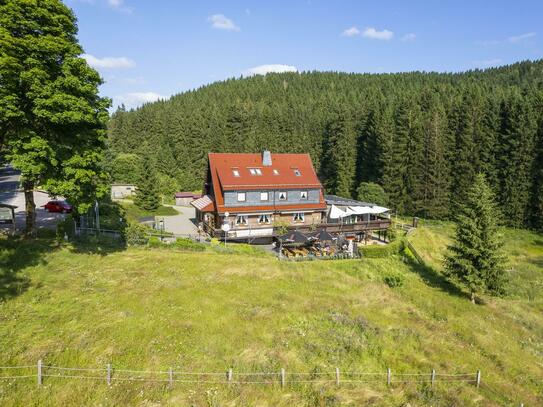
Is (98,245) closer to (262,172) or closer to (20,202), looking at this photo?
(262,172)

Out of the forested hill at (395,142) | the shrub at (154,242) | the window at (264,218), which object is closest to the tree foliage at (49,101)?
the shrub at (154,242)

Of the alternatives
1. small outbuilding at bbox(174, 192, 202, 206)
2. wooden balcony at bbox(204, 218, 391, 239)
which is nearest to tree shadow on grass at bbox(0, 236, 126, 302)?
wooden balcony at bbox(204, 218, 391, 239)

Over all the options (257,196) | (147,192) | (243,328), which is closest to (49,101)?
(243,328)

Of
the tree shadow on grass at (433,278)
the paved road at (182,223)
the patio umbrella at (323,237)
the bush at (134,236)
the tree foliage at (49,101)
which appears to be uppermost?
the tree foliage at (49,101)

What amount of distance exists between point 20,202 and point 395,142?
57.8 metres

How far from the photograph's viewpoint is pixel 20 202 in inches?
1791

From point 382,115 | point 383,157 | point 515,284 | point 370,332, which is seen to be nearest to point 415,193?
point 383,157

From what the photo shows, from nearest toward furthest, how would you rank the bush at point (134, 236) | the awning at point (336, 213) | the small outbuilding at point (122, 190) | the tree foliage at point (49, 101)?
1. the tree foliage at point (49, 101)
2. the bush at point (134, 236)
3. the awning at point (336, 213)
4. the small outbuilding at point (122, 190)

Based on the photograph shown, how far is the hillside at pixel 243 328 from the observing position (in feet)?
53.4

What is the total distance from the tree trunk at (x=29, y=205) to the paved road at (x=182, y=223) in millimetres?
14395

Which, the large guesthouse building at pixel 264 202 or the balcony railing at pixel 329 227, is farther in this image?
the large guesthouse building at pixel 264 202

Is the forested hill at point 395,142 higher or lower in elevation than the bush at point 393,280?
higher

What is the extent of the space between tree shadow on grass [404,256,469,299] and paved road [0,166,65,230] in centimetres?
3633

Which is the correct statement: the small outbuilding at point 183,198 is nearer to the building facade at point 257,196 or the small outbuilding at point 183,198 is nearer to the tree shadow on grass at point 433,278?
the building facade at point 257,196
